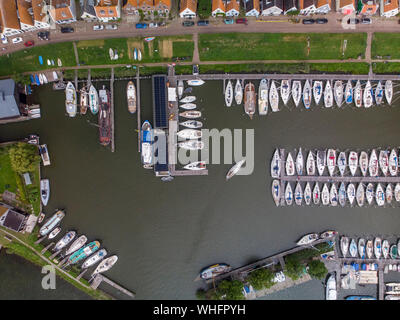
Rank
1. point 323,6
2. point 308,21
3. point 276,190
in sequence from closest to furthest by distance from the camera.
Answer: point 323,6 → point 308,21 → point 276,190

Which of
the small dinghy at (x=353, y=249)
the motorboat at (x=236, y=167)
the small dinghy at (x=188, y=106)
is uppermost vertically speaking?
the small dinghy at (x=188, y=106)

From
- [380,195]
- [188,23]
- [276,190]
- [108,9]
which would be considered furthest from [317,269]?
→ [108,9]

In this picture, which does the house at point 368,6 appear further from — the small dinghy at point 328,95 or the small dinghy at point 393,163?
the small dinghy at point 393,163

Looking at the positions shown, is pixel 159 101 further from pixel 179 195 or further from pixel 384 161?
pixel 384 161

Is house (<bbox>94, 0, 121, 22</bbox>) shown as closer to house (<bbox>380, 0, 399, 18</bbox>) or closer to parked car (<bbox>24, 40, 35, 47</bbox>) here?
parked car (<bbox>24, 40, 35, 47</bbox>)

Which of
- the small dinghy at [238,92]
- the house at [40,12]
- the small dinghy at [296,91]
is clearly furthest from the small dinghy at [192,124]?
the house at [40,12]

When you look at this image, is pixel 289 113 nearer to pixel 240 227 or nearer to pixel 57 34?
pixel 240 227
